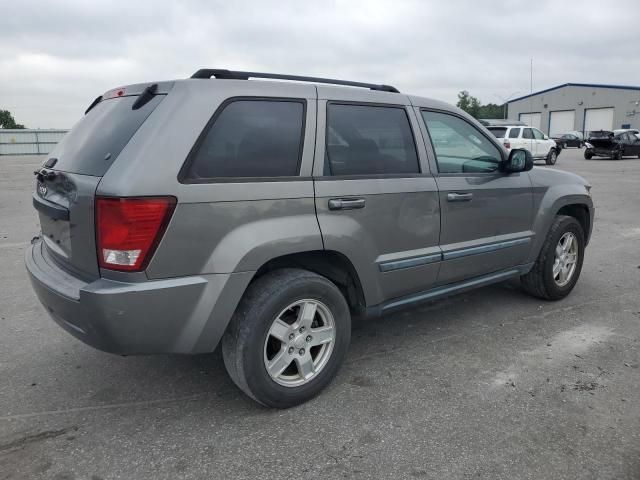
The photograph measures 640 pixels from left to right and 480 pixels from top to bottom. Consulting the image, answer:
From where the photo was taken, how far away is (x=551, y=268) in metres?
4.57

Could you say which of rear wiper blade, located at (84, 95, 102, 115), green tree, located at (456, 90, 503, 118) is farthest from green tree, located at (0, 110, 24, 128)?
rear wiper blade, located at (84, 95, 102, 115)

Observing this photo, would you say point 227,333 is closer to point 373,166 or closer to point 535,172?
point 373,166

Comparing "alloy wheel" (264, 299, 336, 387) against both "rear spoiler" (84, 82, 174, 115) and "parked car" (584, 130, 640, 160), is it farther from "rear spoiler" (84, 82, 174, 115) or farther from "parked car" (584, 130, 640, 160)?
"parked car" (584, 130, 640, 160)

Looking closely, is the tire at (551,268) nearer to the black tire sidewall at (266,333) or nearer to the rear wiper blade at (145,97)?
the black tire sidewall at (266,333)

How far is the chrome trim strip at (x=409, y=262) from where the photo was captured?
3273 millimetres

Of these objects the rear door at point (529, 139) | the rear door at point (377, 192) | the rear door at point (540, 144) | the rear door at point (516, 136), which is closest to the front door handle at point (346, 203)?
the rear door at point (377, 192)

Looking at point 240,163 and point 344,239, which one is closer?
point 240,163

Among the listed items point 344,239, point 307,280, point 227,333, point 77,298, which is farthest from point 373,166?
point 77,298

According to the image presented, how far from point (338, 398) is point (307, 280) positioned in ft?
2.48

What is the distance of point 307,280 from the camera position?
113 inches

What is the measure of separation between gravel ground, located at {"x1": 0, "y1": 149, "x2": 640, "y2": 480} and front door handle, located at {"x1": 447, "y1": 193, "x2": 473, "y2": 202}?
1066 millimetres

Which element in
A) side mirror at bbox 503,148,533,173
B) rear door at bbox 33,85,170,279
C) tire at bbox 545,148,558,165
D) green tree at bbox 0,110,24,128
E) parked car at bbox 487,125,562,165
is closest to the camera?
rear door at bbox 33,85,170,279

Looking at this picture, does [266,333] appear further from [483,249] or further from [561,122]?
[561,122]

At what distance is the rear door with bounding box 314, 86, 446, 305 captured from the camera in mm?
2996
